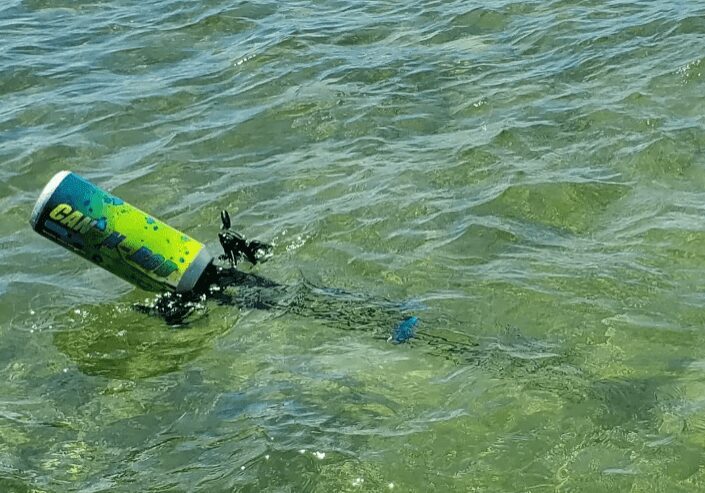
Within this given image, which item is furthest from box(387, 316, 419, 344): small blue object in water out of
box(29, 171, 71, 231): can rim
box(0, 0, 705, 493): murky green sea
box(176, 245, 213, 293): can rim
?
box(29, 171, 71, 231): can rim

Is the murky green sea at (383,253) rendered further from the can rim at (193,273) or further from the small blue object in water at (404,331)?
the can rim at (193,273)

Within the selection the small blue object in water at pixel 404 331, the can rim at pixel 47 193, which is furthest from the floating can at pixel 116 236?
the small blue object in water at pixel 404 331

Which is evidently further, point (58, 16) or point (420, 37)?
point (58, 16)

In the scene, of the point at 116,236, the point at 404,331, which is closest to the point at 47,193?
the point at 116,236

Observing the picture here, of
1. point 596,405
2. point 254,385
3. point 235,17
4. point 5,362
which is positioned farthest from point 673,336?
point 235,17

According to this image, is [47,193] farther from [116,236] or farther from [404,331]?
[404,331]

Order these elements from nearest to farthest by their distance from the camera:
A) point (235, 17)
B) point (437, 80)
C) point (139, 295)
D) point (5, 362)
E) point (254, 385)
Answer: point (254, 385) < point (5, 362) < point (139, 295) < point (437, 80) < point (235, 17)

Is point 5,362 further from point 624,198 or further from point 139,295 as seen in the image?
point 624,198

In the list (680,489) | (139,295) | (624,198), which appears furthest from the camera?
(624,198)
